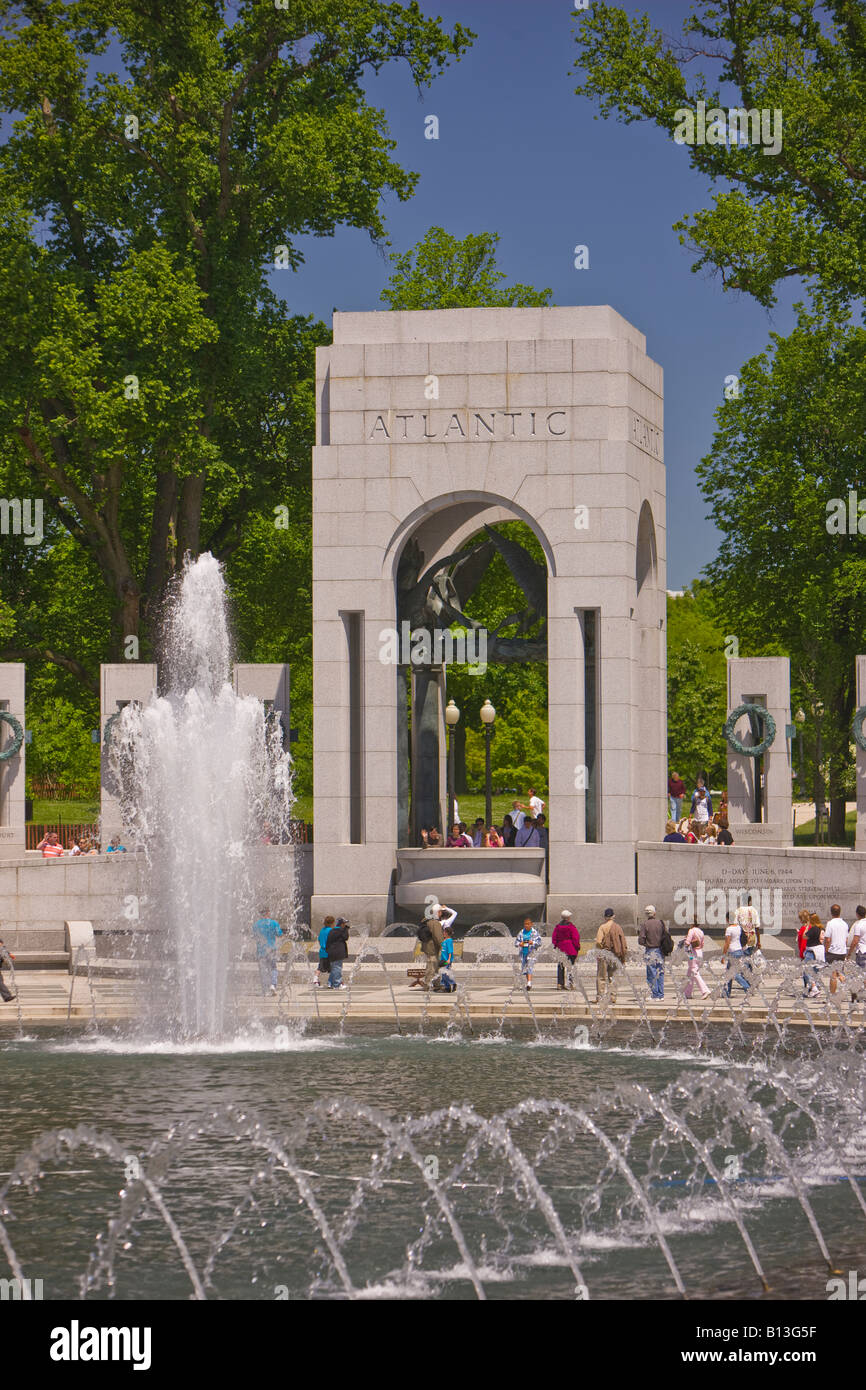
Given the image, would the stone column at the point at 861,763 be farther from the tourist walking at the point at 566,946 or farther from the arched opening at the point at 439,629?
the tourist walking at the point at 566,946

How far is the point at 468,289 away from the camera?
5700 centimetres

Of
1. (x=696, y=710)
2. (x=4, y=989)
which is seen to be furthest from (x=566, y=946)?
(x=696, y=710)

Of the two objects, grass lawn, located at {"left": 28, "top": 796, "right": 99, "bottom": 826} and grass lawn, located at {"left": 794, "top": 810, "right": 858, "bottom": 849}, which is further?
grass lawn, located at {"left": 28, "top": 796, "right": 99, "bottom": 826}

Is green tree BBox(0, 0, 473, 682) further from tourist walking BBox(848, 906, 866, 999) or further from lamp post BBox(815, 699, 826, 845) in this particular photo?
tourist walking BBox(848, 906, 866, 999)

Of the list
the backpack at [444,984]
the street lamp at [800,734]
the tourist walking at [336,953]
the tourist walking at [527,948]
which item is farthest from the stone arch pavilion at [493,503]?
the street lamp at [800,734]

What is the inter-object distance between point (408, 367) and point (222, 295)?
12.6 m

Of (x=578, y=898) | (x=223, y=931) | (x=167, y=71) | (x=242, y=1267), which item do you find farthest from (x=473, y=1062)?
(x=167, y=71)

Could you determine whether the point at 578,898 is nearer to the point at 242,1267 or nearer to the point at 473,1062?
the point at 473,1062

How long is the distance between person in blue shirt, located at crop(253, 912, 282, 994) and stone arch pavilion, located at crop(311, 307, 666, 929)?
717 cm

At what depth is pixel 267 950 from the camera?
2688 centimetres
